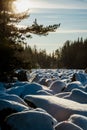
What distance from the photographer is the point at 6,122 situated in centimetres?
430

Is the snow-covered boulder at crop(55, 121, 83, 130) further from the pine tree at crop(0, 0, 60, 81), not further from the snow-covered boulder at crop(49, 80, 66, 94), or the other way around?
the pine tree at crop(0, 0, 60, 81)

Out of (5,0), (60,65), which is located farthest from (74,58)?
(5,0)

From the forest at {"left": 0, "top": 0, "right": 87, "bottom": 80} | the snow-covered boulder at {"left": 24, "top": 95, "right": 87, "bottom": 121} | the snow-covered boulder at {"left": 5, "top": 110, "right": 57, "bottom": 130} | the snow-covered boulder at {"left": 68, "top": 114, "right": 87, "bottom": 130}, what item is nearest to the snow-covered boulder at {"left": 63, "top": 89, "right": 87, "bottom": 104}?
the snow-covered boulder at {"left": 24, "top": 95, "right": 87, "bottom": 121}

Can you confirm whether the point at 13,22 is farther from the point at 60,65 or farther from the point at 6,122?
the point at 60,65

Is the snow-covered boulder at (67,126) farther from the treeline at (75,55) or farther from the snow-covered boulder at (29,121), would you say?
the treeline at (75,55)

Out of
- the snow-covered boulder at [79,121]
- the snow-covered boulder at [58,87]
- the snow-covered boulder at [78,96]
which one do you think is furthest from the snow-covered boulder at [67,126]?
the snow-covered boulder at [58,87]

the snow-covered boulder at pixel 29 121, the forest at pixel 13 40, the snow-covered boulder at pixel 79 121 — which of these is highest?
the snow-covered boulder at pixel 29 121

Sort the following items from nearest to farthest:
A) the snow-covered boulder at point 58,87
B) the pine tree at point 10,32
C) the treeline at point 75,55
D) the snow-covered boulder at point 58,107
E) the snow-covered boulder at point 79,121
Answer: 1. the snow-covered boulder at point 79,121
2. the snow-covered boulder at point 58,107
3. the snow-covered boulder at point 58,87
4. the pine tree at point 10,32
5. the treeline at point 75,55

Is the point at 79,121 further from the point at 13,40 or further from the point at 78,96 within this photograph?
the point at 13,40

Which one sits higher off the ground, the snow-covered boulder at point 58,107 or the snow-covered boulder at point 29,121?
the snow-covered boulder at point 29,121

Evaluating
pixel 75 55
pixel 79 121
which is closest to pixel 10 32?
pixel 79 121

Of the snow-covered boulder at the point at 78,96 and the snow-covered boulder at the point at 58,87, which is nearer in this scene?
the snow-covered boulder at the point at 78,96

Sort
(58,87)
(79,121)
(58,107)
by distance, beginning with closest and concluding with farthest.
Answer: (79,121), (58,107), (58,87)

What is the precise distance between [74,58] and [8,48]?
300ft
